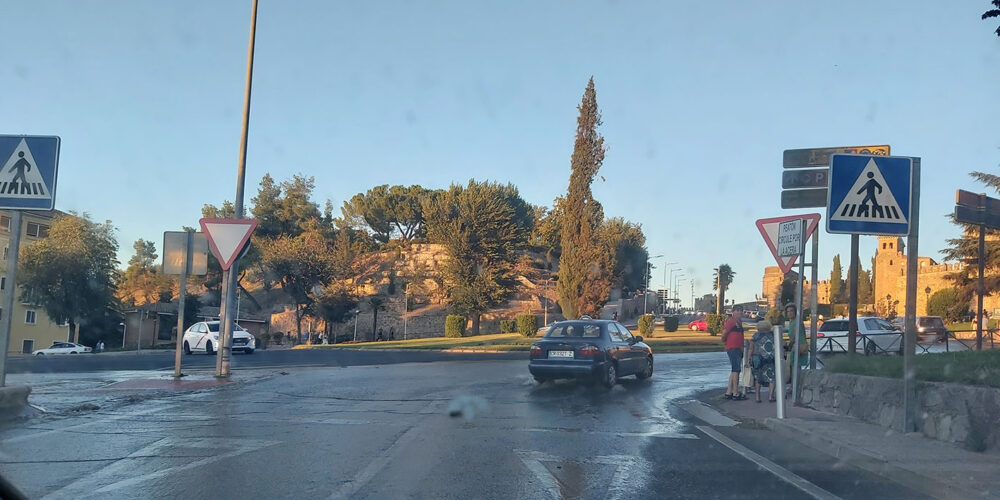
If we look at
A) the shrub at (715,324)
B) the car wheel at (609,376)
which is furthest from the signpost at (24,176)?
the shrub at (715,324)

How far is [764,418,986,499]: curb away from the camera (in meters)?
6.26

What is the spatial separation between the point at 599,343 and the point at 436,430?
20.4ft

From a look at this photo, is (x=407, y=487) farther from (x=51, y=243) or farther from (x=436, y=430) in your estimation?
(x=51, y=243)

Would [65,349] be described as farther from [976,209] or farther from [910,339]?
[910,339]

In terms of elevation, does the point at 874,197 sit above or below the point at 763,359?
above

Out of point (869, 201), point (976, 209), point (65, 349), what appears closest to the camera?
A: point (869, 201)

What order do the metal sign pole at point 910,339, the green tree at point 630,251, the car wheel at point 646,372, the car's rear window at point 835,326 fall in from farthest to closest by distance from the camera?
the green tree at point 630,251
the car's rear window at point 835,326
the car wheel at point 646,372
the metal sign pole at point 910,339

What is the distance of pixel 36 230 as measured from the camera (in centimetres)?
5862

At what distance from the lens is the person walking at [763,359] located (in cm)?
1281

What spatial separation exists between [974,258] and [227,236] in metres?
41.5

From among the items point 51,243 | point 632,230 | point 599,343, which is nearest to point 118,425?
A: point 599,343

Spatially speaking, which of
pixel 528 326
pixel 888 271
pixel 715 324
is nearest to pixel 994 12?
pixel 528 326

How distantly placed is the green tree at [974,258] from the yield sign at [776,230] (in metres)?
34.6

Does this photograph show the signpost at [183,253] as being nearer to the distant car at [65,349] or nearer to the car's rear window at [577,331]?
the car's rear window at [577,331]
